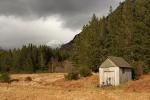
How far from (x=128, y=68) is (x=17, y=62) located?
8084 centimetres

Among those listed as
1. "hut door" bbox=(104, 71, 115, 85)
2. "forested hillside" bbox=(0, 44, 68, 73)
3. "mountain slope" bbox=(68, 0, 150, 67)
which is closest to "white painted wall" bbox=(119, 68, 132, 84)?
"hut door" bbox=(104, 71, 115, 85)

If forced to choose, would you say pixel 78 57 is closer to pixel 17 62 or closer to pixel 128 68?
pixel 128 68

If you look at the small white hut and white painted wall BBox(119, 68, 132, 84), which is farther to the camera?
white painted wall BBox(119, 68, 132, 84)

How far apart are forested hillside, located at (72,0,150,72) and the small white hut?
759 cm

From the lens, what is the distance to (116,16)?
9325 centimetres

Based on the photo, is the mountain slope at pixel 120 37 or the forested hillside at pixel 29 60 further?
the forested hillside at pixel 29 60

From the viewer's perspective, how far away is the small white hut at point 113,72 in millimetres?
61281

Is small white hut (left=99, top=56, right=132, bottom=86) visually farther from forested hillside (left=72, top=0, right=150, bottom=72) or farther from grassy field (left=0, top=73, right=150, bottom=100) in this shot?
forested hillside (left=72, top=0, right=150, bottom=72)

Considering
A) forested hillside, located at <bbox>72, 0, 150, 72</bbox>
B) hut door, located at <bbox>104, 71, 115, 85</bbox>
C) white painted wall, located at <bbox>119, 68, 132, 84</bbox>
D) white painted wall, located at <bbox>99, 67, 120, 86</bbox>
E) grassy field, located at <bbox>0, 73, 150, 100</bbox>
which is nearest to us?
grassy field, located at <bbox>0, 73, 150, 100</bbox>

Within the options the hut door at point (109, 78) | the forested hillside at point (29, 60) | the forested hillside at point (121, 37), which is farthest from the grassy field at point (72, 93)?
the forested hillside at point (29, 60)

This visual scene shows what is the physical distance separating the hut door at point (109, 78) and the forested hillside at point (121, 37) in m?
9.45

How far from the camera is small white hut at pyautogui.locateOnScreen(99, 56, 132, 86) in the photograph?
6128cm

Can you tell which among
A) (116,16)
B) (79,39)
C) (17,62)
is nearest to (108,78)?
(116,16)

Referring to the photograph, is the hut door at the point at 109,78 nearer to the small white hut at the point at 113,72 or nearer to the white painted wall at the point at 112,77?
the small white hut at the point at 113,72
